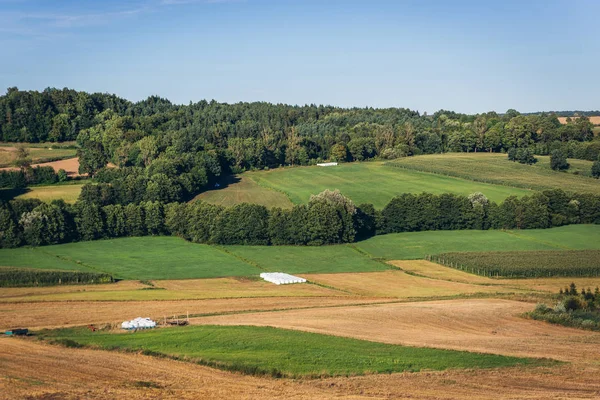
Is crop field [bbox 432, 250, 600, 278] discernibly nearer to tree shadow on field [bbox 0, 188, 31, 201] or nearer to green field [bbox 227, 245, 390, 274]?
green field [bbox 227, 245, 390, 274]

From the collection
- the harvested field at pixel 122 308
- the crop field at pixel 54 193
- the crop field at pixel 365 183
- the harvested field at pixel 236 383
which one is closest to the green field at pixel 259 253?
the harvested field at pixel 122 308

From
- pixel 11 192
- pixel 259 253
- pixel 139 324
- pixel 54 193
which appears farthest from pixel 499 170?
pixel 139 324

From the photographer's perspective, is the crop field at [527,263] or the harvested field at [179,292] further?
the crop field at [527,263]

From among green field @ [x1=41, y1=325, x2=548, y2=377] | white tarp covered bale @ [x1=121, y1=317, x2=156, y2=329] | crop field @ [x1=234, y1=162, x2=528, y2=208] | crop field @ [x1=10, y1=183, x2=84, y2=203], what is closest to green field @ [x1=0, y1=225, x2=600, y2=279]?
crop field @ [x1=234, y1=162, x2=528, y2=208]

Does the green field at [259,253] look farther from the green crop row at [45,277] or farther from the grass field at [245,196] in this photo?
the grass field at [245,196]

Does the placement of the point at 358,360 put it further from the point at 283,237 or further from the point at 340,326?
the point at 283,237

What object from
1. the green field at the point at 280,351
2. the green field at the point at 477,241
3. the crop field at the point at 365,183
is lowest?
the green field at the point at 477,241

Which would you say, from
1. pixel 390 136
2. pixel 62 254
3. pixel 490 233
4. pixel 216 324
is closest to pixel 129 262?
pixel 62 254

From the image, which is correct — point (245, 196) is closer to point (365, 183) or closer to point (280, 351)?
point (365, 183)
